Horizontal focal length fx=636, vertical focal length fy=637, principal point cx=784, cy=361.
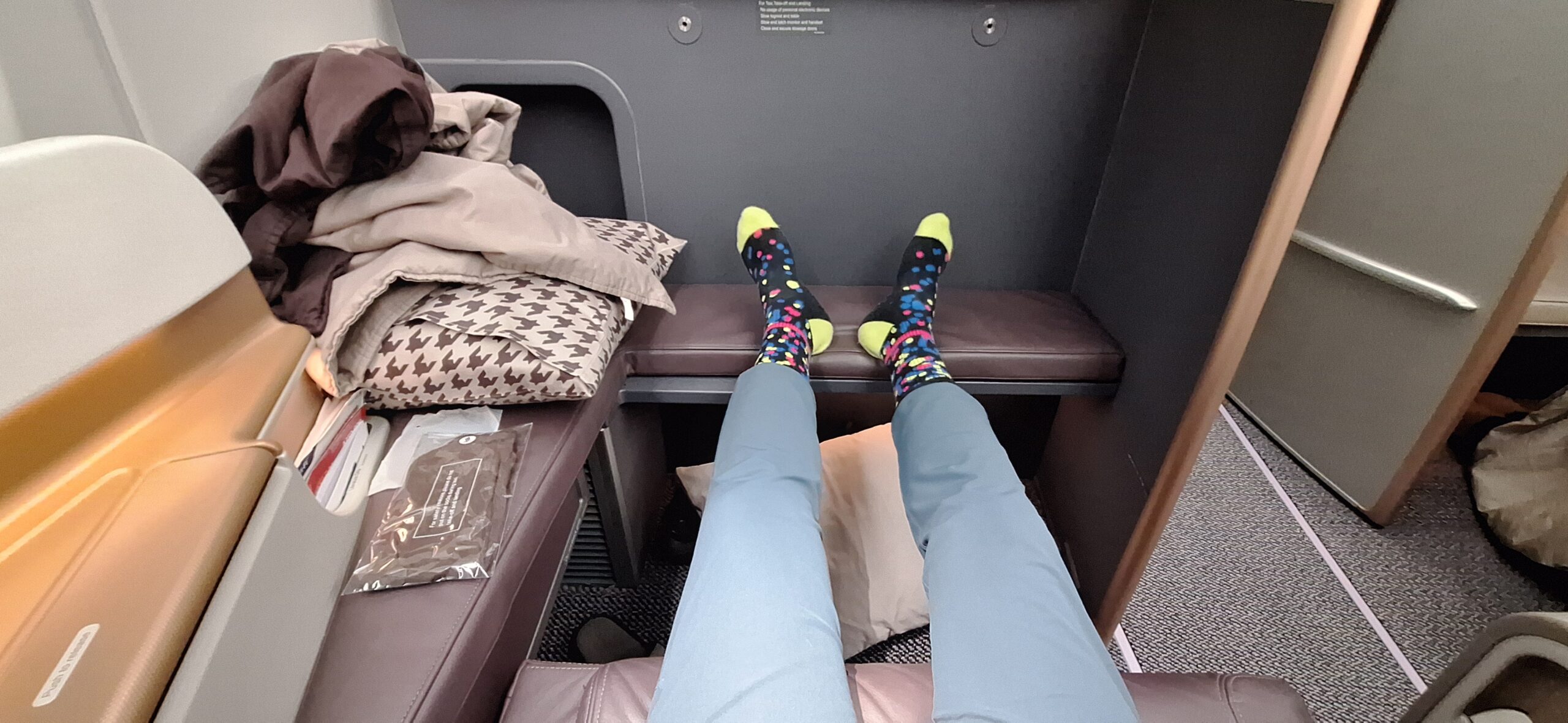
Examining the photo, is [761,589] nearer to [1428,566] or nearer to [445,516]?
[445,516]

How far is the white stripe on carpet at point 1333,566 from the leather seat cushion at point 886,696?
660 millimetres

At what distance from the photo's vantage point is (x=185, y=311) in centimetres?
61

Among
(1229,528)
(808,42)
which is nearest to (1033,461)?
(1229,528)

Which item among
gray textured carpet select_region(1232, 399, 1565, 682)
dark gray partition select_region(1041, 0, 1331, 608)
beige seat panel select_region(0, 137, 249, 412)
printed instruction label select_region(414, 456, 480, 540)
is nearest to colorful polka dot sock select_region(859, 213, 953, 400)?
dark gray partition select_region(1041, 0, 1331, 608)

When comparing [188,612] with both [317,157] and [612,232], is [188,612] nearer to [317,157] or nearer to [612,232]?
[317,157]

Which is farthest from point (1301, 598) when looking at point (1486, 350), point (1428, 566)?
point (1486, 350)

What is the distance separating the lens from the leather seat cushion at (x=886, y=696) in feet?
2.29

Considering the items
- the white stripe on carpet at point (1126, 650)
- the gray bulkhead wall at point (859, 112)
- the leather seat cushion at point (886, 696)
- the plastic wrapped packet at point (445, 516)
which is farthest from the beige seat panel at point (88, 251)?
the white stripe on carpet at point (1126, 650)

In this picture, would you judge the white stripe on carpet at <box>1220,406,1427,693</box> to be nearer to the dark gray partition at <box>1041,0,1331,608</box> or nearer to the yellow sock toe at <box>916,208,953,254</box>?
the dark gray partition at <box>1041,0,1331,608</box>

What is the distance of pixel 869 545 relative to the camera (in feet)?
3.89

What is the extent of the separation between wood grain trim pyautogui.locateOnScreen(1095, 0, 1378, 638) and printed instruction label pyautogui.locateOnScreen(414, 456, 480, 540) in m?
0.95

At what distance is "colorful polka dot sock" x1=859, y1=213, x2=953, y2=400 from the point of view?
3.51ft

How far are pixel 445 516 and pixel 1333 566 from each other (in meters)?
1.71

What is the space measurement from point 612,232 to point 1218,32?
3.26 feet
